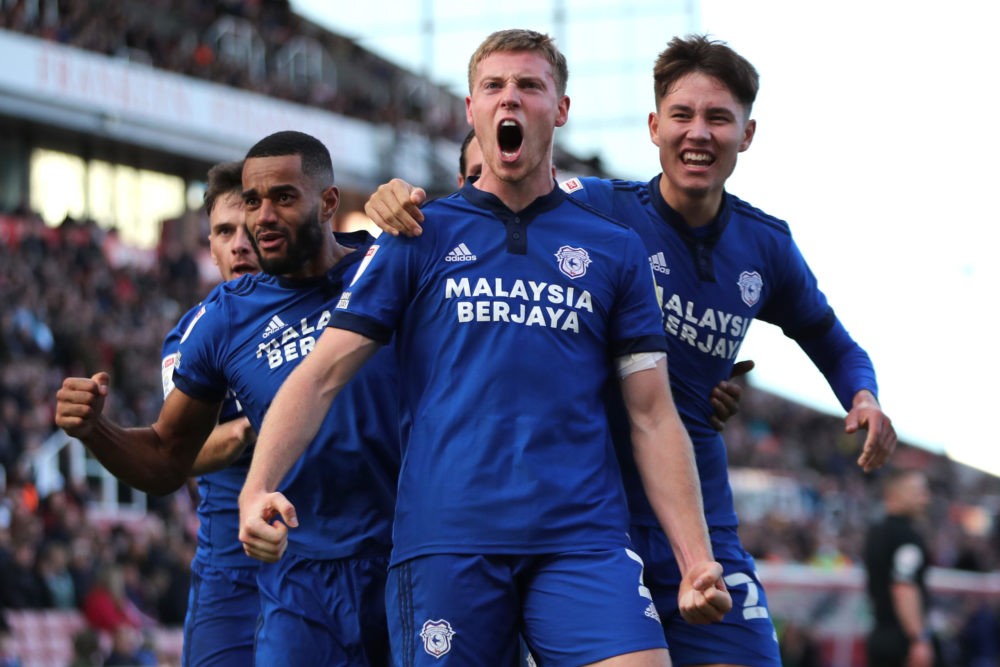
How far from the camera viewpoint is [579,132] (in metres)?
48.2

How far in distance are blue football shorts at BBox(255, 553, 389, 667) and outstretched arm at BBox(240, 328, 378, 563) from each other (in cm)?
95

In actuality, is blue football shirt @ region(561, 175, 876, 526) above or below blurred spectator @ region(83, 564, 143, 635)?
above

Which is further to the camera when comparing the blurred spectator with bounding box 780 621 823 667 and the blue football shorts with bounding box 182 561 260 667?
the blurred spectator with bounding box 780 621 823 667

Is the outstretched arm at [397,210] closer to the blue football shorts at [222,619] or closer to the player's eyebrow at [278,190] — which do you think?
the player's eyebrow at [278,190]

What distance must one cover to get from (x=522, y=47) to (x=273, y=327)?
134 centimetres

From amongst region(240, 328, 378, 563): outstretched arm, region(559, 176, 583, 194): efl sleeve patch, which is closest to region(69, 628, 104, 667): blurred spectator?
region(559, 176, 583, 194): efl sleeve patch

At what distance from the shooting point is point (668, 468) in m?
4.32

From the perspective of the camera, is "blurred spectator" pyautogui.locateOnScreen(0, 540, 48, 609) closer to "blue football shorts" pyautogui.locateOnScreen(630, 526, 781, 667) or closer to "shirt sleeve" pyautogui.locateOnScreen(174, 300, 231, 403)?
"shirt sleeve" pyautogui.locateOnScreen(174, 300, 231, 403)

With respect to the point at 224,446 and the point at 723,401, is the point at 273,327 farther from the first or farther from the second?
the point at 723,401

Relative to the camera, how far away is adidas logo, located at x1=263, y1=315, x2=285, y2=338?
5184mm

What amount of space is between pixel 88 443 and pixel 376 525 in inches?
37.3

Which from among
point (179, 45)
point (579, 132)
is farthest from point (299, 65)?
point (579, 132)

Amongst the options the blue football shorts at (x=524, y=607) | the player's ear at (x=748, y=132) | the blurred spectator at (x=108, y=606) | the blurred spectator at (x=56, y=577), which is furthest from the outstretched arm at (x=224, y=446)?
the blurred spectator at (x=56, y=577)

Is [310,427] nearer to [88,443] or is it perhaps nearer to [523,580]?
[523,580]
